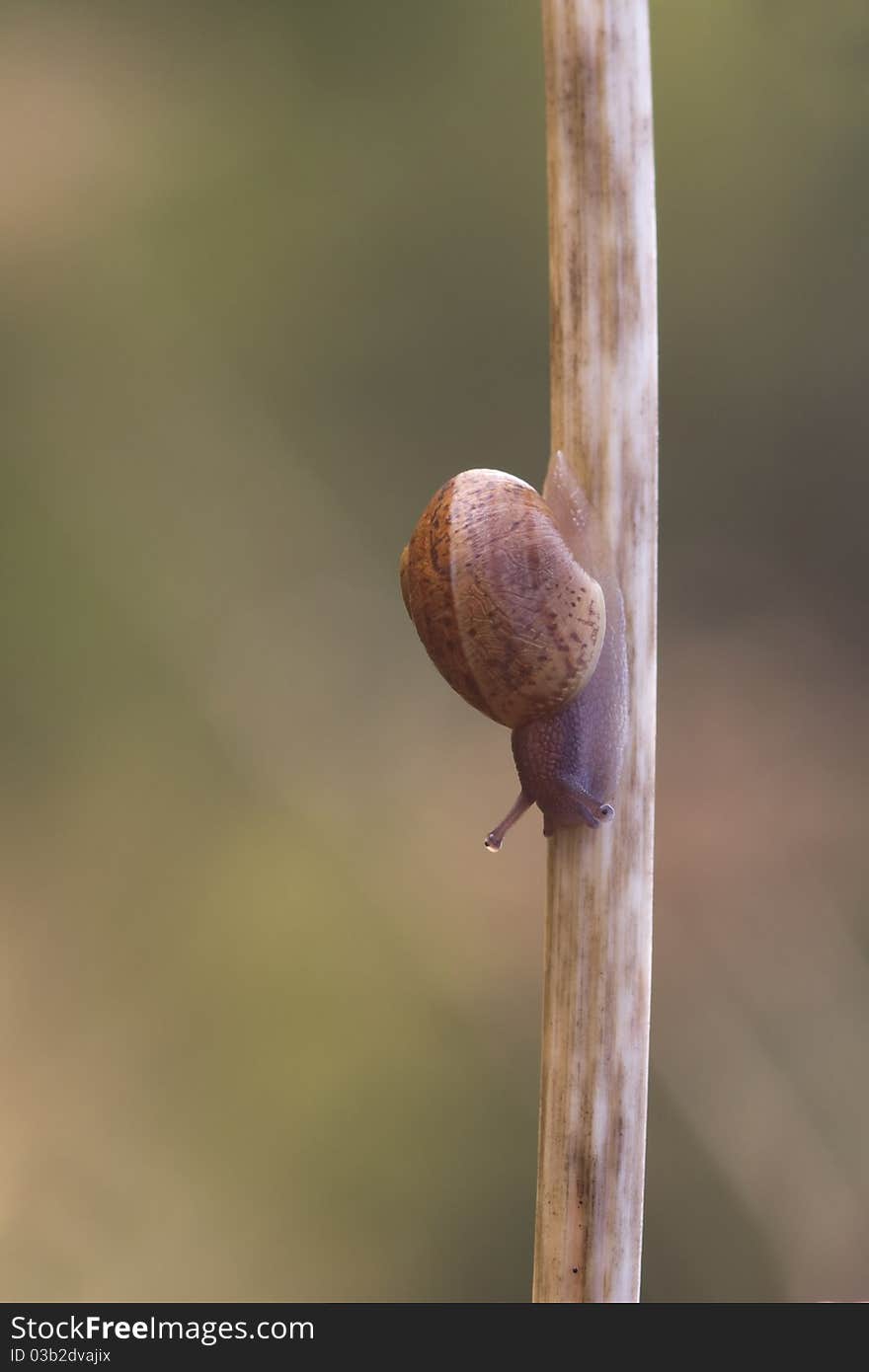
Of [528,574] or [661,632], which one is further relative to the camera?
[661,632]

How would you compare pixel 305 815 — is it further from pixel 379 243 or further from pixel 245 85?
pixel 245 85

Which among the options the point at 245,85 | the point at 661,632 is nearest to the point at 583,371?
the point at 661,632
